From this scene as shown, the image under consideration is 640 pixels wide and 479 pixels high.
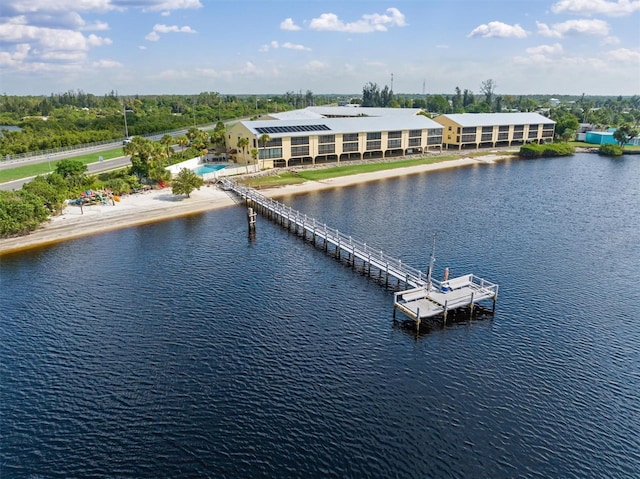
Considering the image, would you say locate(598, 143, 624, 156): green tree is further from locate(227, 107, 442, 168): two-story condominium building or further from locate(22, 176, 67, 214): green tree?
locate(22, 176, 67, 214): green tree

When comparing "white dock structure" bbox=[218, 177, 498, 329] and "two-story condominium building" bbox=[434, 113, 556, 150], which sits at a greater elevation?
"two-story condominium building" bbox=[434, 113, 556, 150]

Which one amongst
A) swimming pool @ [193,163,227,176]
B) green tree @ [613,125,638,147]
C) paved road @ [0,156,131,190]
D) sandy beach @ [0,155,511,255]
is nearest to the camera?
sandy beach @ [0,155,511,255]

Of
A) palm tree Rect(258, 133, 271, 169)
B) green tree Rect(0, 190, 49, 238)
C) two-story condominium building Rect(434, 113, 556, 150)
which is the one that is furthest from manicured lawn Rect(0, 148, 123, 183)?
Answer: two-story condominium building Rect(434, 113, 556, 150)

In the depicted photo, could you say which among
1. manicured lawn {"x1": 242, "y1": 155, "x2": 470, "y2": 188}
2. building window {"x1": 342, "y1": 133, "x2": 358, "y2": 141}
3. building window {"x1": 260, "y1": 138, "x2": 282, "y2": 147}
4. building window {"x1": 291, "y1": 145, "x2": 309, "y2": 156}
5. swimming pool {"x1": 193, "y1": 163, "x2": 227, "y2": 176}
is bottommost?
manicured lawn {"x1": 242, "y1": 155, "x2": 470, "y2": 188}

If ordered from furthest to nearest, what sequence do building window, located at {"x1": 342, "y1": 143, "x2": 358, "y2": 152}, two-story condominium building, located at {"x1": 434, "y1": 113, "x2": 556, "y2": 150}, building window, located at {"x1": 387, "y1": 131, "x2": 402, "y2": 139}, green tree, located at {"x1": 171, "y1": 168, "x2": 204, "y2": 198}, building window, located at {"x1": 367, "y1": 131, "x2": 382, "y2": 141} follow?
two-story condominium building, located at {"x1": 434, "y1": 113, "x2": 556, "y2": 150}, building window, located at {"x1": 387, "y1": 131, "x2": 402, "y2": 139}, building window, located at {"x1": 367, "y1": 131, "x2": 382, "y2": 141}, building window, located at {"x1": 342, "y1": 143, "x2": 358, "y2": 152}, green tree, located at {"x1": 171, "y1": 168, "x2": 204, "y2": 198}

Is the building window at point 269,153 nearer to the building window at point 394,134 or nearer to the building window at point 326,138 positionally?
the building window at point 326,138

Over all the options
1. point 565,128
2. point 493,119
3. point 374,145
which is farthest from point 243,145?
point 565,128
